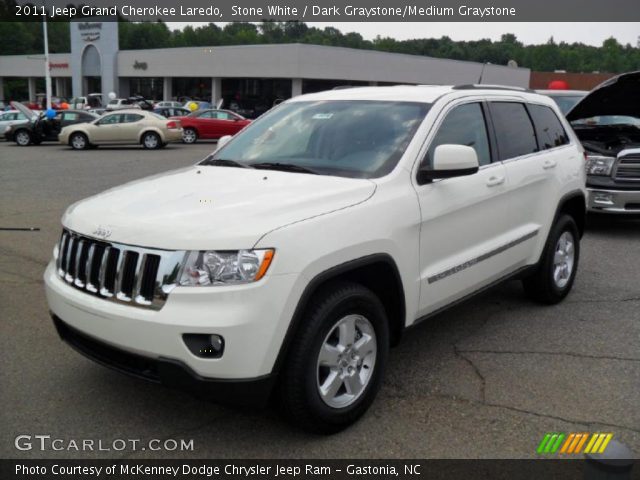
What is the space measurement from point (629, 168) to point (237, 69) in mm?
43791

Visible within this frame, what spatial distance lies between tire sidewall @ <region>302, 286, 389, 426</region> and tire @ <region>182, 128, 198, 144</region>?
84.3 ft

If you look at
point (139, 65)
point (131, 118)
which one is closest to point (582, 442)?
point (131, 118)

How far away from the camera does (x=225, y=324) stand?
9.45 ft

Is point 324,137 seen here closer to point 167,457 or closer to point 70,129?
point 167,457

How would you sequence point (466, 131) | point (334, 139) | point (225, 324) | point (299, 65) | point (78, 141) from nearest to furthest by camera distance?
point (225, 324) < point (334, 139) < point (466, 131) < point (78, 141) < point (299, 65)

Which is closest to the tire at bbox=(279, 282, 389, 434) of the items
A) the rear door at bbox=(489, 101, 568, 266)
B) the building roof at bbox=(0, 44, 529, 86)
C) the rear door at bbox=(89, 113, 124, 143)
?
the rear door at bbox=(489, 101, 568, 266)

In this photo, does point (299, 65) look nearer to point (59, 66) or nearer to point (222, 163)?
point (59, 66)

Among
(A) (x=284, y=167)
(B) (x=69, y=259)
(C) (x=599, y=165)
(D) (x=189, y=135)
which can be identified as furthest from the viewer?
(D) (x=189, y=135)

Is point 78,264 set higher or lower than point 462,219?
lower

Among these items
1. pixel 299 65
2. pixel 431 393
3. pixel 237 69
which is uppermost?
pixel 299 65

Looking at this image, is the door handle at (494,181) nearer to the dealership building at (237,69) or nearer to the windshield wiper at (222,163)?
the windshield wiper at (222,163)

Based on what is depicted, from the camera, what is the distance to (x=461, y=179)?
4.20 metres

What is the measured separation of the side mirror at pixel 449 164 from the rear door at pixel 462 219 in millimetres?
86

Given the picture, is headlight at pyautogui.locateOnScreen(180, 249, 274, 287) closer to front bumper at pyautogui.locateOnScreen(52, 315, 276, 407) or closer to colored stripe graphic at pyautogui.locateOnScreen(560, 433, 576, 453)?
front bumper at pyautogui.locateOnScreen(52, 315, 276, 407)
